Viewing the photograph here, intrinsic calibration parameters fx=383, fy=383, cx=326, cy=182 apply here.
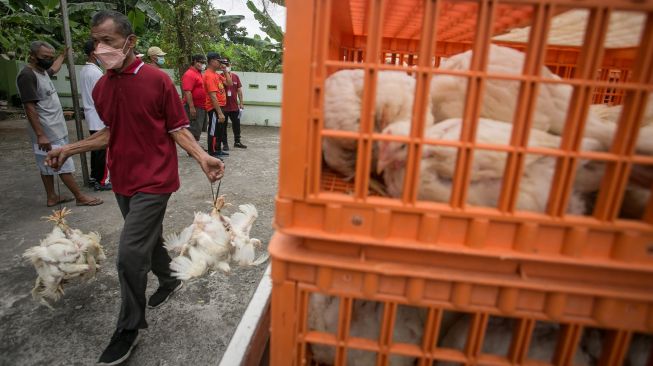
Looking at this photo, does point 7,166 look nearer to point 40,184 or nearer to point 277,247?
point 40,184

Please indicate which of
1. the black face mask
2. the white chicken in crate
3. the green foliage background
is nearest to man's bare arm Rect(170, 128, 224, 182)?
the white chicken in crate

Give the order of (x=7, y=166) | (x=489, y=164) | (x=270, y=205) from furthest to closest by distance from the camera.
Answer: (x=7, y=166) → (x=270, y=205) → (x=489, y=164)

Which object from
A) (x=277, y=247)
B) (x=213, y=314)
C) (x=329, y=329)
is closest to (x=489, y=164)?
(x=277, y=247)

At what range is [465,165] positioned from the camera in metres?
0.94

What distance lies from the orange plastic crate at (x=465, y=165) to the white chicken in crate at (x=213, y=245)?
1.49 m

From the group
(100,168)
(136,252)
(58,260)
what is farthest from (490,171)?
(100,168)

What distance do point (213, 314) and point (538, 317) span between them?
7.30 feet

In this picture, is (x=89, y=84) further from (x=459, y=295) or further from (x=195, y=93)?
(x=459, y=295)

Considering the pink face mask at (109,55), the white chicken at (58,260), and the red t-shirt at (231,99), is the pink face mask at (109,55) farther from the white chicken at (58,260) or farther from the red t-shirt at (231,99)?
the red t-shirt at (231,99)

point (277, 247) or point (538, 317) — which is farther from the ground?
point (277, 247)

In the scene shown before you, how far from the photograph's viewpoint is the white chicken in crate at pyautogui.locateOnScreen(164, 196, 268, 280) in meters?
2.32

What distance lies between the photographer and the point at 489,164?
1.05 m

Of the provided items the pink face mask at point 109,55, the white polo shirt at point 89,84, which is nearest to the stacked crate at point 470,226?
the pink face mask at point 109,55

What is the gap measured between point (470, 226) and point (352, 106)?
1.87ft
